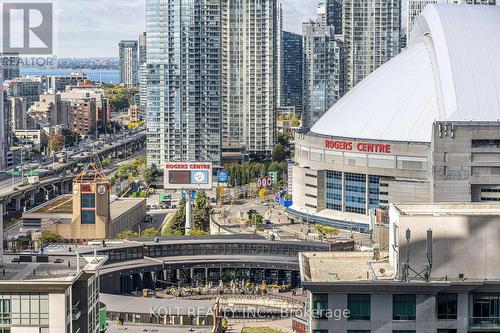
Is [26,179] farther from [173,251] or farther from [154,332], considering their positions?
[154,332]

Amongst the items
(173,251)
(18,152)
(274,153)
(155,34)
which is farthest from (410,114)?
(18,152)

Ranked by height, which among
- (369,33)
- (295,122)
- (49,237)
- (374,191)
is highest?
(369,33)

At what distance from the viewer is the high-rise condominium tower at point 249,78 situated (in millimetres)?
137750

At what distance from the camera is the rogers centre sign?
76.8 meters

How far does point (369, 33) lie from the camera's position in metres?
157

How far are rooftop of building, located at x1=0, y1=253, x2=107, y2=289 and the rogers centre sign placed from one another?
50.7 meters

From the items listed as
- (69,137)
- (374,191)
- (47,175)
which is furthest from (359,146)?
(69,137)

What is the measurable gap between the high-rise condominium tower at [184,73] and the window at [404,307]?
97737 millimetres

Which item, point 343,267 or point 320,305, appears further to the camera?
point 343,267

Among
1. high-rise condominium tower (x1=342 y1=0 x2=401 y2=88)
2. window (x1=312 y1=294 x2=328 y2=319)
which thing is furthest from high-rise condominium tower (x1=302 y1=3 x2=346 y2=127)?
window (x1=312 y1=294 x2=328 y2=319)

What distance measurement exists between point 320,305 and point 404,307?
5.01 feet

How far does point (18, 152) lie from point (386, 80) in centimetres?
7398

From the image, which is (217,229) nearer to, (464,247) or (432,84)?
(432,84)

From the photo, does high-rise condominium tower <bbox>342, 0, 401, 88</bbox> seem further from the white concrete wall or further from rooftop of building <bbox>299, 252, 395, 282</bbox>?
the white concrete wall
